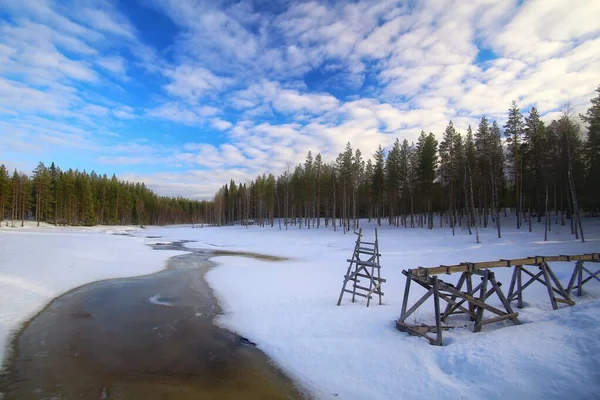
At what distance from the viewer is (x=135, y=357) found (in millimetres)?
8688

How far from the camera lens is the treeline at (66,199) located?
6619 cm

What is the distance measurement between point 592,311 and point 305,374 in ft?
23.4

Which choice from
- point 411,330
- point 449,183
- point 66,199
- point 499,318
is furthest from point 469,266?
point 66,199

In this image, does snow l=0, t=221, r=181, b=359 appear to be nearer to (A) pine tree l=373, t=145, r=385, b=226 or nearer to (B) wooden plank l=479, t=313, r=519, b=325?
(B) wooden plank l=479, t=313, r=519, b=325

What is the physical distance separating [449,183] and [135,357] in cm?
4600

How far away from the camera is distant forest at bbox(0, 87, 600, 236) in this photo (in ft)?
112

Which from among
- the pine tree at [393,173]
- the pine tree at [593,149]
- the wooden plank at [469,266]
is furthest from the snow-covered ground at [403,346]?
the pine tree at [393,173]

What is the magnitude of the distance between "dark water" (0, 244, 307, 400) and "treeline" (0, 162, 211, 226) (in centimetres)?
6821

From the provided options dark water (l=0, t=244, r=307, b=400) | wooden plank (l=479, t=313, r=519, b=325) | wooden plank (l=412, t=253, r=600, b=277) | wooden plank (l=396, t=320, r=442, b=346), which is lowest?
dark water (l=0, t=244, r=307, b=400)

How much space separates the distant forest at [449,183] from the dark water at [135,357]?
29.5 m

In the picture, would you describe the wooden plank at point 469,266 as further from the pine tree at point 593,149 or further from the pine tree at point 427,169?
the pine tree at point 427,169

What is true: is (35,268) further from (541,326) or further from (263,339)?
(541,326)

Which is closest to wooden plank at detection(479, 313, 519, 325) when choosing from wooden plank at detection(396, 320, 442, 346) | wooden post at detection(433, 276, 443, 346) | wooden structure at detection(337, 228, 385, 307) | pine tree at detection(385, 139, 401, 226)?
wooden post at detection(433, 276, 443, 346)

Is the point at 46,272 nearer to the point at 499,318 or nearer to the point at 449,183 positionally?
the point at 499,318
